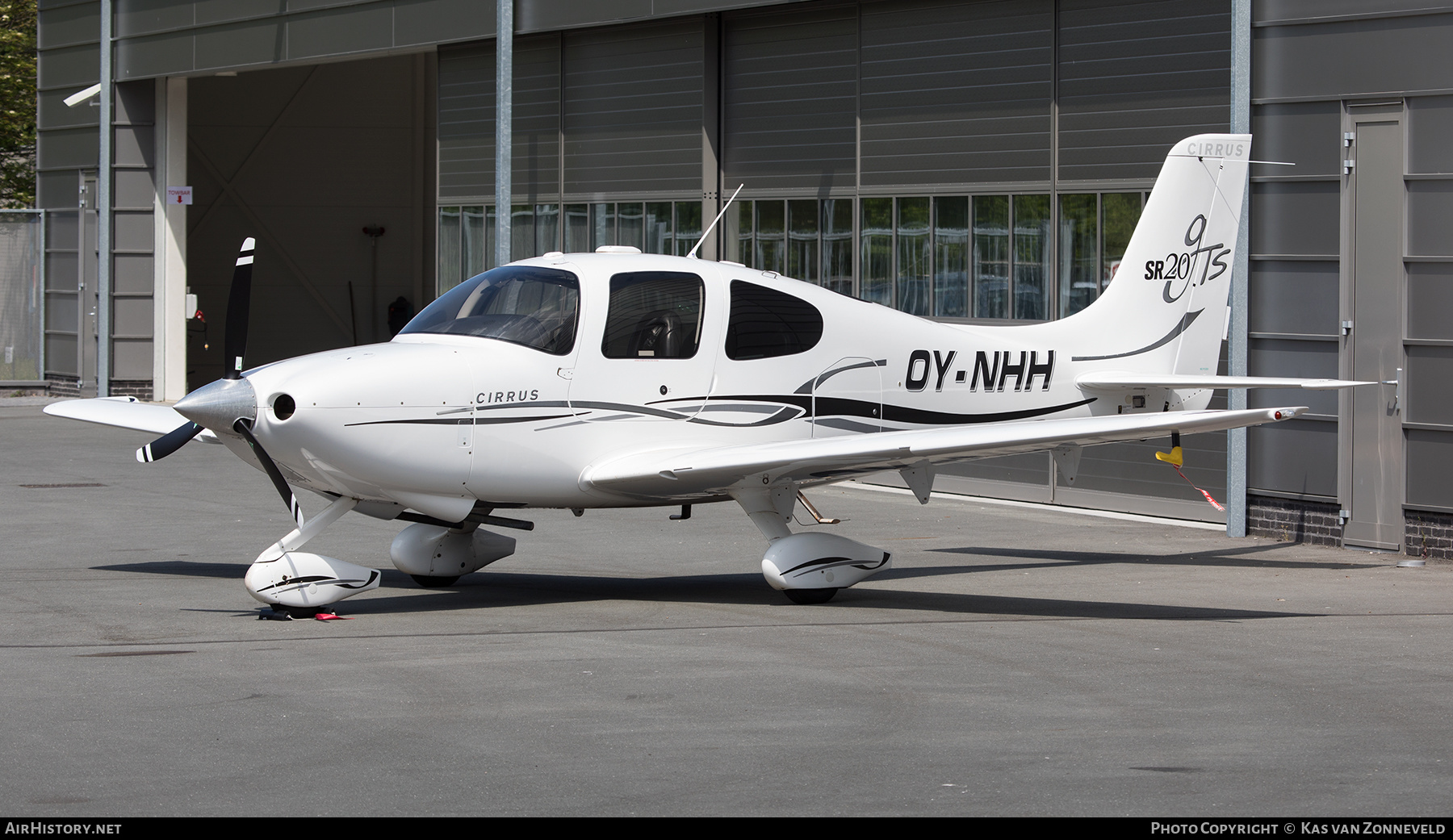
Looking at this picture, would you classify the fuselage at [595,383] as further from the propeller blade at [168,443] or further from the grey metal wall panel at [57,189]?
the grey metal wall panel at [57,189]

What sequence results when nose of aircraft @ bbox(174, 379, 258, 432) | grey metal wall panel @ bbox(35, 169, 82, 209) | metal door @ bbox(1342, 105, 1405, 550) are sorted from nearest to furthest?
nose of aircraft @ bbox(174, 379, 258, 432) < metal door @ bbox(1342, 105, 1405, 550) < grey metal wall panel @ bbox(35, 169, 82, 209)

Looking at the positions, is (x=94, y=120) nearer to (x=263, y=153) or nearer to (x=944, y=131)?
(x=263, y=153)

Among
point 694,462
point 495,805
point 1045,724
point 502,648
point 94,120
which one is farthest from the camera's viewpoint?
point 94,120

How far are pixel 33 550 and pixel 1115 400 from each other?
8299 mm

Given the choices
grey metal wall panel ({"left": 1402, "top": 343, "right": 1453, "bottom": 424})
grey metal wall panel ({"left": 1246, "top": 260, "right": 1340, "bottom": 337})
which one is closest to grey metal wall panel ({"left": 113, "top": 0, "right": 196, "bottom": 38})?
grey metal wall panel ({"left": 1246, "top": 260, "right": 1340, "bottom": 337})

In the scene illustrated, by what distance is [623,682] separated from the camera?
793cm

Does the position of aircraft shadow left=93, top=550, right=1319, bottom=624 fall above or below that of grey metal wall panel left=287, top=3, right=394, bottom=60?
below

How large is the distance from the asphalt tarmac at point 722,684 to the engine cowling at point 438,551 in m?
0.15

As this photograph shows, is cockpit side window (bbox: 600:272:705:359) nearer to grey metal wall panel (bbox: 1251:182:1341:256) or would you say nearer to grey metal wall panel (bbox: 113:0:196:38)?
grey metal wall panel (bbox: 1251:182:1341:256)

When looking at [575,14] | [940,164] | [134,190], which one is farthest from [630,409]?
[134,190]

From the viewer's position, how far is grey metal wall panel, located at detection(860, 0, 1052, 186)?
664 inches

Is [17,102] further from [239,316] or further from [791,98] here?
[239,316]

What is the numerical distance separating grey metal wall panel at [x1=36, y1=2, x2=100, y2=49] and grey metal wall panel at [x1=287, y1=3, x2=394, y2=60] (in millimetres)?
6568
